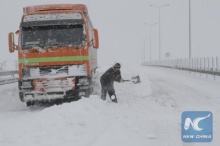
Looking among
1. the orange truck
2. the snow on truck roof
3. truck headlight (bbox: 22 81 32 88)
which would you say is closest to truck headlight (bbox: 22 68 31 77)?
the orange truck

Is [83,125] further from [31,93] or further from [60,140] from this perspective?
[31,93]

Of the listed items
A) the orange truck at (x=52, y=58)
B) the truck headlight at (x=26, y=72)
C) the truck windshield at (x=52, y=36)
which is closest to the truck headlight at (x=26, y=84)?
the orange truck at (x=52, y=58)

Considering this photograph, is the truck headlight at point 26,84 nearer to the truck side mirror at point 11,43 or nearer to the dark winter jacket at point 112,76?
the truck side mirror at point 11,43

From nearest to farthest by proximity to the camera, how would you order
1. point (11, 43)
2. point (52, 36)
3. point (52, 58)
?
1. point (52, 58)
2. point (11, 43)
3. point (52, 36)

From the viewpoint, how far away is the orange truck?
12.4 m

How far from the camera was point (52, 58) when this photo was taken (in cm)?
1237

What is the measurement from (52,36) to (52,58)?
0.76 meters

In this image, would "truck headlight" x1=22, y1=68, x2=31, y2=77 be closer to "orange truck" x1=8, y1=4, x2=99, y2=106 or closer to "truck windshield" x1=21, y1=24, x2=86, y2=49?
"orange truck" x1=8, y1=4, x2=99, y2=106

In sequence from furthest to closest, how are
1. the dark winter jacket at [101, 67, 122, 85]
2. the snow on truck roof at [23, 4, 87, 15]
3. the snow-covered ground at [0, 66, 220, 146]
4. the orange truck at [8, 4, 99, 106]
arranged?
the dark winter jacket at [101, 67, 122, 85] → the snow on truck roof at [23, 4, 87, 15] → the orange truck at [8, 4, 99, 106] → the snow-covered ground at [0, 66, 220, 146]

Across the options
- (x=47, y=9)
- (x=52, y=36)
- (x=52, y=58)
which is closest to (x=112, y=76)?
(x=52, y=58)

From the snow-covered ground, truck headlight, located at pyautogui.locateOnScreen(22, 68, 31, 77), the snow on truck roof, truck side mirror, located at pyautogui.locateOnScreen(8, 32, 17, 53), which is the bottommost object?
the snow-covered ground

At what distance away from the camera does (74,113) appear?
9.47 m

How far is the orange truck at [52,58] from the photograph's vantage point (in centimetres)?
1238

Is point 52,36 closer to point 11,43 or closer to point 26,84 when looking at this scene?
point 11,43
